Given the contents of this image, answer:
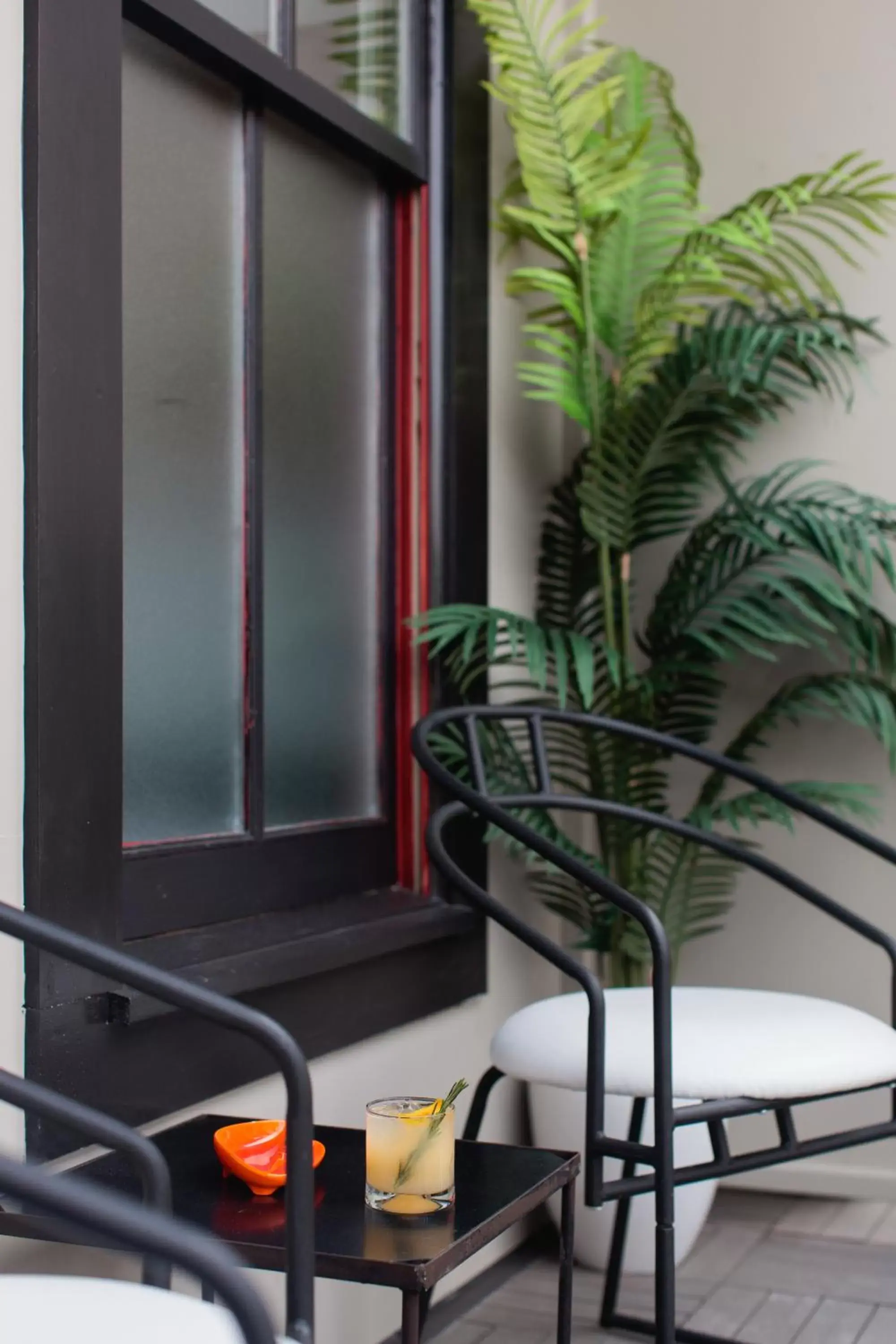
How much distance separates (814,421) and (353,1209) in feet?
6.07

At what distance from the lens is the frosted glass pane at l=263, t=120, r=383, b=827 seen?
2168mm

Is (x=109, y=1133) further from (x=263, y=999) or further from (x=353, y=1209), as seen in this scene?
(x=263, y=999)

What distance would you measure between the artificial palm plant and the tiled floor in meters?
0.47

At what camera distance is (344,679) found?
233 centimetres

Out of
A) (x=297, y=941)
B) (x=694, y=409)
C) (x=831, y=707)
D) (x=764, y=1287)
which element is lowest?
(x=764, y=1287)

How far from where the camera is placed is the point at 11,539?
4.91 feet

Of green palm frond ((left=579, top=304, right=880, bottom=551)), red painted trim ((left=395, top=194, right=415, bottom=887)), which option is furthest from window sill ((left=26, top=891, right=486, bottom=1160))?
green palm frond ((left=579, top=304, right=880, bottom=551))

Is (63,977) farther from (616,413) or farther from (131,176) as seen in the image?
(616,413)

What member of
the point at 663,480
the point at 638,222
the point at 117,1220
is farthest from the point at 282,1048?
the point at 638,222

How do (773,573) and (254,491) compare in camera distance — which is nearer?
(254,491)

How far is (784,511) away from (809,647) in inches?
10.0

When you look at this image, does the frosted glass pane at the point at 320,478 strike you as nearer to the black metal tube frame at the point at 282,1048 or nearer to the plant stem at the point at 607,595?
the plant stem at the point at 607,595

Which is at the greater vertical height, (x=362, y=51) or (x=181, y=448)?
(x=362, y=51)

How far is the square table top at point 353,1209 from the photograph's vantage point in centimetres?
123
